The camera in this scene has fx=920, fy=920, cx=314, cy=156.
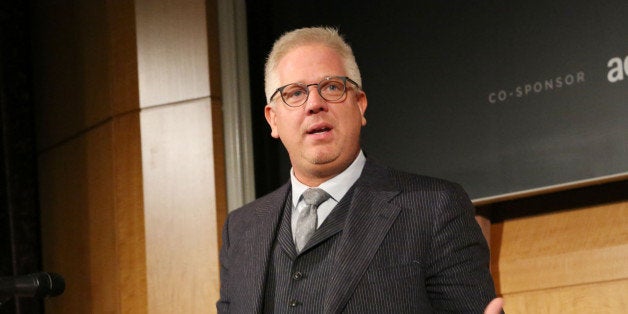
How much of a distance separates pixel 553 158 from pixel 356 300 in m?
1.10

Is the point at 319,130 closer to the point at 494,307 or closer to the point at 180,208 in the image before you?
the point at 494,307

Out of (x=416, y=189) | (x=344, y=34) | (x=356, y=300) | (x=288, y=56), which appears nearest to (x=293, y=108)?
(x=288, y=56)

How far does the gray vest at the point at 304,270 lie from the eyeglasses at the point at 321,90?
23 cm

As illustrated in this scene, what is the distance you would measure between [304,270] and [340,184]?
23 cm

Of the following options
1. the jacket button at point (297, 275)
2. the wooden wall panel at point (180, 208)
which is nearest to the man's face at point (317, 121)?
the jacket button at point (297, 275)

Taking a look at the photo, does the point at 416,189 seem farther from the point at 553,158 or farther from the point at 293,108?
the point at 553,158

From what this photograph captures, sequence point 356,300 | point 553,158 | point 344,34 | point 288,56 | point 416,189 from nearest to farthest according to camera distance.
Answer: point 356,300
point 416,189
point 288,56
point 553,158
point 344,34

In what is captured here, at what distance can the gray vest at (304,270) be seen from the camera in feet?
6.10

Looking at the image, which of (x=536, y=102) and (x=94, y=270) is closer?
(x=536, y=102)

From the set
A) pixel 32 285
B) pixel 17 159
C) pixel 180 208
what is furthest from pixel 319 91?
pixel 17 159

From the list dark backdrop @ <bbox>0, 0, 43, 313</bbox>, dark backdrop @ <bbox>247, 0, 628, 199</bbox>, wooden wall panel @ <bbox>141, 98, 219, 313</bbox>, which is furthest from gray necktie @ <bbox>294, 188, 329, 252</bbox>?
dark backdrop @ <bbox>0, 0, 43, 313</bbox>

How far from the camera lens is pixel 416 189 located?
1943 millimetres

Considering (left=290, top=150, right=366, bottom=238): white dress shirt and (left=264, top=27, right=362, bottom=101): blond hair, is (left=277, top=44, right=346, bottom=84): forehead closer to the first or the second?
(left=264, top=27, right=362, bottom=101): blond hair

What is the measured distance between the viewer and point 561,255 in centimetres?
273
